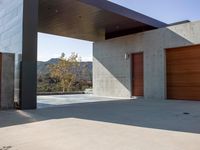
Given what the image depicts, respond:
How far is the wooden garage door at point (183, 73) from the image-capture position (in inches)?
436

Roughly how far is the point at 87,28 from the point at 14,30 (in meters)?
5.92

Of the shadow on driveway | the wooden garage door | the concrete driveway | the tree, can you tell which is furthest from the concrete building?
the tree

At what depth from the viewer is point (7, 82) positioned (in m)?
8.00

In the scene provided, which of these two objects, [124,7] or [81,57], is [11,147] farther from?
[81,57]

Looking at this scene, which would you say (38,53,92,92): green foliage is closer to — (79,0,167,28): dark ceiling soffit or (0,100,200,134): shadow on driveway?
(79,0,167,28): dark ceiling soffit

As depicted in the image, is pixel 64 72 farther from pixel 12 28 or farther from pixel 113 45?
pixel 12 28

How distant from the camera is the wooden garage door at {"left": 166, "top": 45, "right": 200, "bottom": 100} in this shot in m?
11.1

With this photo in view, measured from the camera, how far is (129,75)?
13648 millimetres

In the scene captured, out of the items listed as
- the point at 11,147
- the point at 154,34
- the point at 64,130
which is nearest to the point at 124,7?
the point at 154,34

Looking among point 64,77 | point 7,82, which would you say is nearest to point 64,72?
point 64,77

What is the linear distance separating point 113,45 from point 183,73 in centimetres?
470

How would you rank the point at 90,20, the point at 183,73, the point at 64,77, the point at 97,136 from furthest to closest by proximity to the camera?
the point at 64,77
the point at 90,20
the point at 183,73
the point at 97,136

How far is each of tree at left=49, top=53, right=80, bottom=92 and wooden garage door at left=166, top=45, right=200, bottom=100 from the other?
12.1 m

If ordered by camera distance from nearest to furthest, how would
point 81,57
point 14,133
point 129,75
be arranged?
point 14,133
point 129,75
point 81,57
